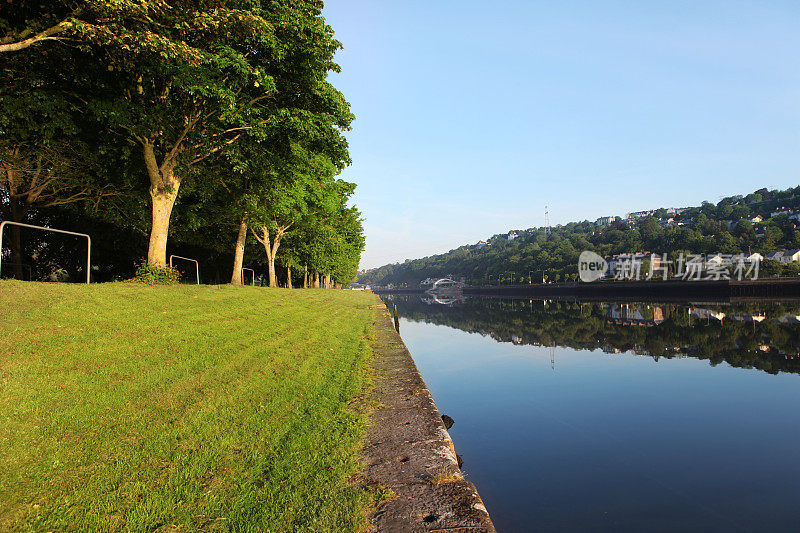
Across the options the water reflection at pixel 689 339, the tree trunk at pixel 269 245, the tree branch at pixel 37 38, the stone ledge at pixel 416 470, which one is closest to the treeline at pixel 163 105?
the tree branch at pixel 37 38

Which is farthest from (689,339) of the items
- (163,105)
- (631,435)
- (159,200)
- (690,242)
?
(690,242)

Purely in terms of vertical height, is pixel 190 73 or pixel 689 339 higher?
pixel 190 73

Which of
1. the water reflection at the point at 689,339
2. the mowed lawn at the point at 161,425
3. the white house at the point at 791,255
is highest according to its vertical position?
the white house at the point at 791,255

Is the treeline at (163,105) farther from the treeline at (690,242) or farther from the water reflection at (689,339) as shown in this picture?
the treeline at (690,242)

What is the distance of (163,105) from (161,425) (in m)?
12.9

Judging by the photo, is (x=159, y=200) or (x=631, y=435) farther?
(x=159, y=200)

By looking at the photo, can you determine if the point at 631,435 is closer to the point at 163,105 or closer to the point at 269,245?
the point at 163,105

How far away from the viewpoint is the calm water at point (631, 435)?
6340mm

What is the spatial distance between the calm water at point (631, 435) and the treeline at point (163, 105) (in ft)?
37.0

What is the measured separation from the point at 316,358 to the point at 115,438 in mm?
5545

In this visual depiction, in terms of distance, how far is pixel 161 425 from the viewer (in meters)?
4.98

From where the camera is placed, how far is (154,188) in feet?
49.2

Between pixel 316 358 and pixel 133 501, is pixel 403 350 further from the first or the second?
pixel 133 501

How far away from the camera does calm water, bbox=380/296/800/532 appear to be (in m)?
6.34
